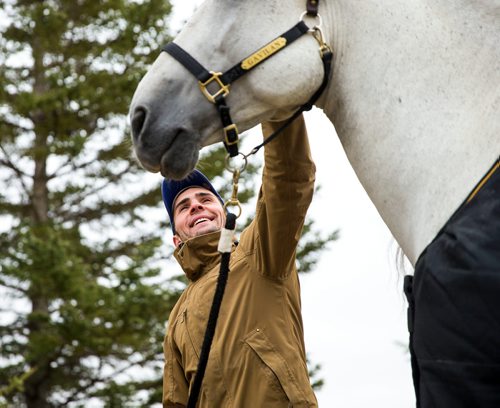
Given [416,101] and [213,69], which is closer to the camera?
[416,101]

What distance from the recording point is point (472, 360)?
6.41 ft

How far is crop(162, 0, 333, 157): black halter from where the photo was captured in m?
2.40

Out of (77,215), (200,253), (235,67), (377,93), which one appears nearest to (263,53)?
(235,67)

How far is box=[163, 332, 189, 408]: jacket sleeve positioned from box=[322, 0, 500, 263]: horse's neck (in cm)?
158

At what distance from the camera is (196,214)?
3.89 metres

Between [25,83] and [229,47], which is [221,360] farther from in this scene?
[25,83]

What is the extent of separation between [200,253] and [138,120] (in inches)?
53.0

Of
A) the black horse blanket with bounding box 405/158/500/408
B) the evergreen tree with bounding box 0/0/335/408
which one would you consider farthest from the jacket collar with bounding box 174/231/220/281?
the evergreen tree with bounding box 0/0/335/408

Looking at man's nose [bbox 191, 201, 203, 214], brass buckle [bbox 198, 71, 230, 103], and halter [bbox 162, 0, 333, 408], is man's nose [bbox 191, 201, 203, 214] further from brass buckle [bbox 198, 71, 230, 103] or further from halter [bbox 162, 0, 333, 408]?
brass buckle [bbox 198, 71, 230, 103]

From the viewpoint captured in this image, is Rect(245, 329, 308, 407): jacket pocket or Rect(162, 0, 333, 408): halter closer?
Rect(162, 0, 333, 408): halter

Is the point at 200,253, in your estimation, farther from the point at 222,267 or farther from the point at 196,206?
the point at 222,267

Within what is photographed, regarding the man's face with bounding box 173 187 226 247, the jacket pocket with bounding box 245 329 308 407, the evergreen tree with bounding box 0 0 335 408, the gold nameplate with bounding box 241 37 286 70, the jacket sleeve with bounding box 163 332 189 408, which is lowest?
the jacket pocket with bounding box 245 329 308 407

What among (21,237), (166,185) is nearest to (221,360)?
(166,185)

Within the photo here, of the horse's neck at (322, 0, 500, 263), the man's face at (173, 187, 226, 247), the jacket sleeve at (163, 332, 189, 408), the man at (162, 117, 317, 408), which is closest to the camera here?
the horse's neck at (322, 0, 500, 263)
